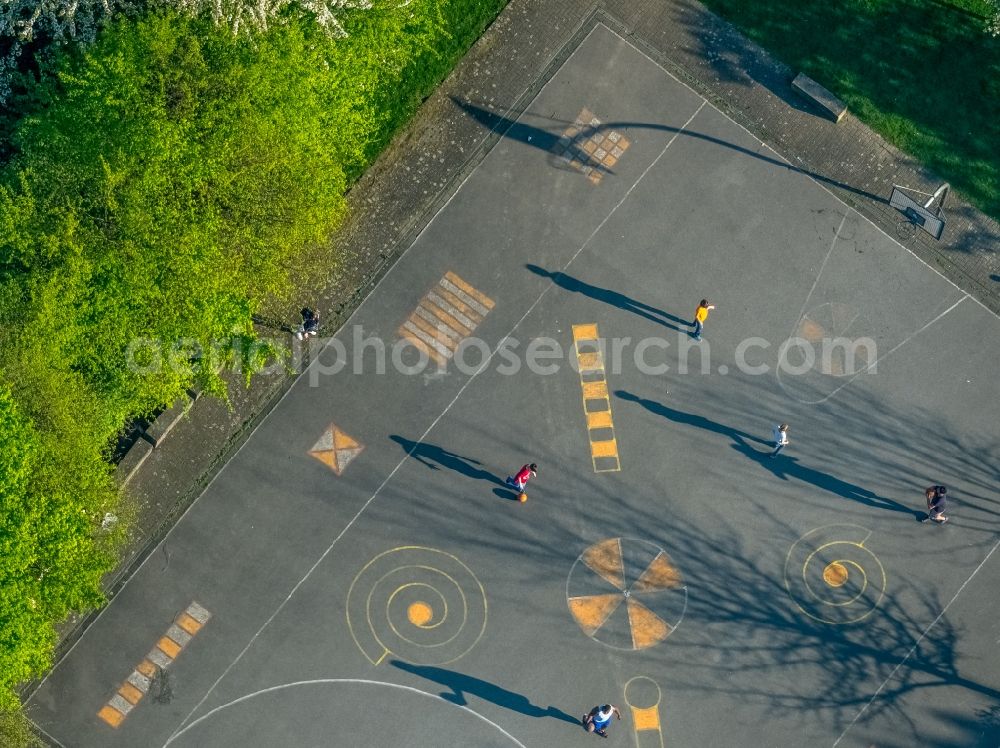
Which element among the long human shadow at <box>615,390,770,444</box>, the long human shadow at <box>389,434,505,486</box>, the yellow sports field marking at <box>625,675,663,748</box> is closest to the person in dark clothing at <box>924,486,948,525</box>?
the long human shadow at <box>615,390,770,444</box>

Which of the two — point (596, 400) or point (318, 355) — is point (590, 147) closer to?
point (596, 400)

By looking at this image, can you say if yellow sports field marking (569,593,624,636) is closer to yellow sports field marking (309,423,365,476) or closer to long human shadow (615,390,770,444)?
long human shadow (615,390,770,444)

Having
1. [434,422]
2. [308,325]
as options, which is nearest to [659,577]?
[434,422]

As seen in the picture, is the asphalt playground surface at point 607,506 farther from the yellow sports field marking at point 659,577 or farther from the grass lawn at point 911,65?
the grass lawn at point 911,65

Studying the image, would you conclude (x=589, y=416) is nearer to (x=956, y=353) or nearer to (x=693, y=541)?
(x=693, y=541)

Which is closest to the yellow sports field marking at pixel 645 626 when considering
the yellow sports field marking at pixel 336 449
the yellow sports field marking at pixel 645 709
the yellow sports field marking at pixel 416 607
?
the yellow sports field marking at pixel 645 709

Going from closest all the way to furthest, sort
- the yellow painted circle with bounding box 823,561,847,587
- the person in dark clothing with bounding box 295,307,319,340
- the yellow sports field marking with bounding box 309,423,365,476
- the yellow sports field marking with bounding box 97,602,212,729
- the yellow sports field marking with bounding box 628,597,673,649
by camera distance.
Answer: the yellow sports field marking with bounding box 97,602,212,729 → the yellow sports field marking with bounding box 628,597,673,649 → the yellow painted circle with bounding box 823,561,847,587 → the yellow sports field marking with bounding box 309,423,365,476 → the person in dark clothing with bounding box 295,307,319,340
